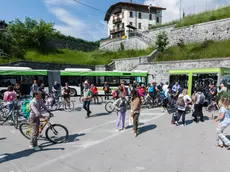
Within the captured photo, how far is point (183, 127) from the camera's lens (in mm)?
6957

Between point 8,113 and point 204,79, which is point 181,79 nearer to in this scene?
point 204,79

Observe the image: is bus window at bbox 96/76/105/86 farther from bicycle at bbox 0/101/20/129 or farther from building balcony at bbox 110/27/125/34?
building balcony at bbox 110/27/125/34

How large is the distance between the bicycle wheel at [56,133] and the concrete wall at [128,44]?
29156 mm

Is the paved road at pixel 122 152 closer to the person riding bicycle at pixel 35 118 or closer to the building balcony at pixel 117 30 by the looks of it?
the person riding bicycle at pixel 35 118

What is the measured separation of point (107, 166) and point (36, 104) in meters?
2.97

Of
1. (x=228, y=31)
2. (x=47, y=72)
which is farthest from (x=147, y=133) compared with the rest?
(x=228, y=31)

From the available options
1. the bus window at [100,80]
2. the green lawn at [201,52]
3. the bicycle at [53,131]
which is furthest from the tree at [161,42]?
the bicycle at [53,131]

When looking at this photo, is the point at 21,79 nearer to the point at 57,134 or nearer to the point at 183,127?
the point at 57,134

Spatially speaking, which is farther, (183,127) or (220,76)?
(220,76)

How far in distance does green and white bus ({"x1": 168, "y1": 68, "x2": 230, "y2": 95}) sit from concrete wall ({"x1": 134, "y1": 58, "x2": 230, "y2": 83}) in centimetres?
532

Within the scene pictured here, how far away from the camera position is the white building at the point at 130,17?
50.6 meters

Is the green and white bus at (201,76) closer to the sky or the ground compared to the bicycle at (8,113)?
closer to the sky

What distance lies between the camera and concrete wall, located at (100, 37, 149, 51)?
108 ft

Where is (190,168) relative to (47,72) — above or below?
below
